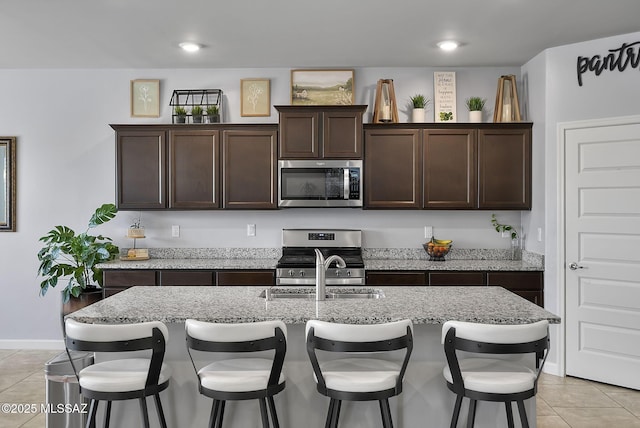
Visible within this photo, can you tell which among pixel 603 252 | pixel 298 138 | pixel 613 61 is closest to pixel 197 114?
pixel 298 138

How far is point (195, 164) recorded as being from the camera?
4648mm

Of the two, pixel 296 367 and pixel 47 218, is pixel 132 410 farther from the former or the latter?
pixel 47 218

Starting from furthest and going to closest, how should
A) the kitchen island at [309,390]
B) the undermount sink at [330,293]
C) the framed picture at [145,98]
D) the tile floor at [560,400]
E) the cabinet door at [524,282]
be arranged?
the framed picture at [145,98], the cabinet door at [524,282], the tile floor at [560,400], the undermount sink at [330,293], the kitchen island at [309,390]

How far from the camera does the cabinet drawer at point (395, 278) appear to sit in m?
4.37

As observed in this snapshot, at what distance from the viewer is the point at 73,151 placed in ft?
16.4

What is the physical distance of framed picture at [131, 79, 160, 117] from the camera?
4969 mm

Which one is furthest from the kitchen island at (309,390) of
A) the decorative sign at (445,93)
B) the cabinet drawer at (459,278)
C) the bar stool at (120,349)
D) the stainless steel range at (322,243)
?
the decorative sign at (445,93)

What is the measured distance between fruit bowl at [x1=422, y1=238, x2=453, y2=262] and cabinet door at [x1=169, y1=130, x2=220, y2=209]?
2.01m

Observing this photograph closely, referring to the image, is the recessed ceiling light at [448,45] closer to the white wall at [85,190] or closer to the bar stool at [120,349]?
the white wall at [85,190]

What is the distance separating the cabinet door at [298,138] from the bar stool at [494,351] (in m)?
2.63

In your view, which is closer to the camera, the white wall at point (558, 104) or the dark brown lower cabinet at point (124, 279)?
the white wall at point (558, 104)

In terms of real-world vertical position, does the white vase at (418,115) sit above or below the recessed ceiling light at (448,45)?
below

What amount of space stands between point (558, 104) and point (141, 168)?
3.65 m

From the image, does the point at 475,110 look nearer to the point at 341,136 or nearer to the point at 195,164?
the point at 341,136
